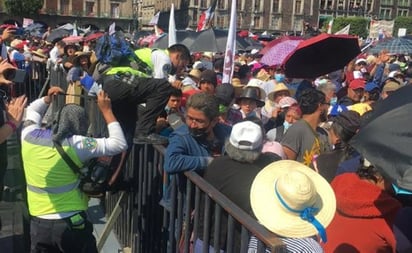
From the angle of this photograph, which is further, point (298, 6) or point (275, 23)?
point (298, 6)

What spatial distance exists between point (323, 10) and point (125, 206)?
9919cm

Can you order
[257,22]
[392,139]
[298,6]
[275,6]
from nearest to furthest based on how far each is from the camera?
[392,139] < [257,22] < [275,6] < [298,6]

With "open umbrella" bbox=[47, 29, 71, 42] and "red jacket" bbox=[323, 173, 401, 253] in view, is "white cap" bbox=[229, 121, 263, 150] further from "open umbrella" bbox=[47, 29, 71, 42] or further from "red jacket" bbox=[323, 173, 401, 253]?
"open umbrella" bbox=[47, 29, 71, 42]

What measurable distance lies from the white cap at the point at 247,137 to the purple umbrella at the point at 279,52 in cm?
500

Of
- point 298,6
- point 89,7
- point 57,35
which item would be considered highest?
point 298,6

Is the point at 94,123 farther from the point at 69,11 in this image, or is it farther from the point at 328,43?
the point at 69,11

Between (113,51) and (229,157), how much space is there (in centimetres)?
194

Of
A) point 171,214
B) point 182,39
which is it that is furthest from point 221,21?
point 171,214

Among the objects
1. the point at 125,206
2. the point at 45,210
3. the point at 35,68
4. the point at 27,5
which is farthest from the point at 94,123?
the point at 27,5

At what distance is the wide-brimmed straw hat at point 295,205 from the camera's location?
238cm

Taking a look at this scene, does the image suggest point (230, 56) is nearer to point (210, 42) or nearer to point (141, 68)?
point (141, 68)

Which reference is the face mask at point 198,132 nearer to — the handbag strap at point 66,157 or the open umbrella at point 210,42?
the handbag strap at point 66,157

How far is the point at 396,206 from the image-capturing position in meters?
2.58

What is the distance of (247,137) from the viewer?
306 centimetres
